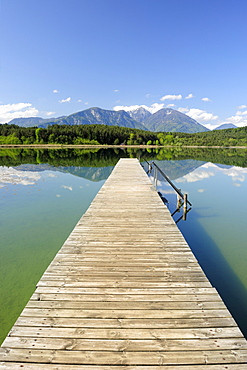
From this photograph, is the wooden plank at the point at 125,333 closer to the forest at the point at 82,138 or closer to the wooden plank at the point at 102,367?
the wooden plank at the point at 102,367

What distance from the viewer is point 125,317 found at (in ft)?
10.1

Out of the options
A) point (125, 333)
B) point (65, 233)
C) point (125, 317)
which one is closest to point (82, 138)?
point (65, 233)

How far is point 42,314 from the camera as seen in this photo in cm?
314

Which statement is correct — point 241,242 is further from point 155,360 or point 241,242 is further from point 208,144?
point 208,144

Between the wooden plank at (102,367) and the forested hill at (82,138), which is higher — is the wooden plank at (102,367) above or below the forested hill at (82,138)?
below

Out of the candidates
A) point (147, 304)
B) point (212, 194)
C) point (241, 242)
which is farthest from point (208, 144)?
point (147, 304)

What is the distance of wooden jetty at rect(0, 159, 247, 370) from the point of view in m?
2.45

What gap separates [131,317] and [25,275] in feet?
15.2

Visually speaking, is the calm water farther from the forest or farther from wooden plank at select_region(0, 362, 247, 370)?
the forest

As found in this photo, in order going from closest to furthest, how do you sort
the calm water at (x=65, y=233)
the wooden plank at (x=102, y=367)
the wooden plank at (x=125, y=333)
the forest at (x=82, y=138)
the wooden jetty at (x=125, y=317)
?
the wooden plank at (x=102, y=367) → the wooden jetty at (x=125, y=317) → the wooden plank at (x=125, y=333) → the calm water at (x=65, y=233) → the forest at (x=82, y=138)

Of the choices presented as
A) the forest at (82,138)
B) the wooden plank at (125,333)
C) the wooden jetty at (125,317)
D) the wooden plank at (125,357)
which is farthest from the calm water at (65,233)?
the forest at (82,138)

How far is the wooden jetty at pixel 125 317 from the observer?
8.05 ft

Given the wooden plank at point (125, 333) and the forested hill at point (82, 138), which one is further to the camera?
the forested hill at point (82, 138)

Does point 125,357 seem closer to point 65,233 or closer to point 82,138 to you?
point 65,233
